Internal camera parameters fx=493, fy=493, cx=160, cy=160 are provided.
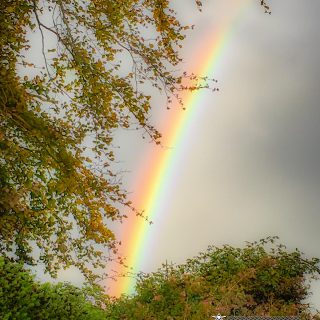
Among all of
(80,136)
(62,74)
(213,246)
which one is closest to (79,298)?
(80,136)

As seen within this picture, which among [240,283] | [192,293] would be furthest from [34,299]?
[240,283]

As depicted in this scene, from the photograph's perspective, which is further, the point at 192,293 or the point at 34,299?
the point at 192,293

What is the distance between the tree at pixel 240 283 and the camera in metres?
14.8

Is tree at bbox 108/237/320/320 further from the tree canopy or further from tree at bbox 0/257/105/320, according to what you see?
tree at bbox 0/257/105/320

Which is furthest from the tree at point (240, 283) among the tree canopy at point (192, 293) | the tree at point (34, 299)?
the tree at point (34, 299)

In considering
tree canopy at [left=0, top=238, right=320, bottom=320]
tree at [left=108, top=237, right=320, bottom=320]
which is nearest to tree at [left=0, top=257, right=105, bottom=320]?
tree canopy at [left=0, top=238, right=320, bottom=320]

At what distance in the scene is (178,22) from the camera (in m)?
7.70

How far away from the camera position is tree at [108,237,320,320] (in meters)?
14.8

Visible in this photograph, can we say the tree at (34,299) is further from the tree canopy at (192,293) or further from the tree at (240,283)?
the tree at (240,283)

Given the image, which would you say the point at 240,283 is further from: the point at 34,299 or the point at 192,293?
the point at 34,299

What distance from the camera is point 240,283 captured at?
1841 centimetres

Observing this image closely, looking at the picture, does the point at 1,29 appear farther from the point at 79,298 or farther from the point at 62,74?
the point at 79,298

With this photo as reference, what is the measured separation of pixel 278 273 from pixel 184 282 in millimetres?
5408

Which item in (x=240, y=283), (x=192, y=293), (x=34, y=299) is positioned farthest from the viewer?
(x=240, y=283)
